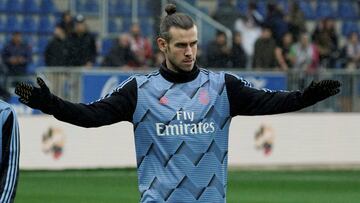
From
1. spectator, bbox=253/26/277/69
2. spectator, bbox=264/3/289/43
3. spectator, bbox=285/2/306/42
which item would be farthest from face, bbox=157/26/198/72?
spectator, bbox=285/2/306/42

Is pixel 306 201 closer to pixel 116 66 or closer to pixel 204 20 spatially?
pixel 116 66

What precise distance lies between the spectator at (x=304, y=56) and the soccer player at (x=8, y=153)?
55.6 ft

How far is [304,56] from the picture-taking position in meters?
23.2

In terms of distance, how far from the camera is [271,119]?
21266mm

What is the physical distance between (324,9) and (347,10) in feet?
1.84

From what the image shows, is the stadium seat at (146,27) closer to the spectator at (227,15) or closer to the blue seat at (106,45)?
the blue seat at (106,45)

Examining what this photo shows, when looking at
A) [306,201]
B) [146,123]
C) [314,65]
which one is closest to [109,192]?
[306,201]

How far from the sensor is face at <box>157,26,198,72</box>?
667 centimetres

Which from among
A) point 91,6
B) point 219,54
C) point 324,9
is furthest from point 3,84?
point 324,9

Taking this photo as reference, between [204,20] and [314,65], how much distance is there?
263 cm

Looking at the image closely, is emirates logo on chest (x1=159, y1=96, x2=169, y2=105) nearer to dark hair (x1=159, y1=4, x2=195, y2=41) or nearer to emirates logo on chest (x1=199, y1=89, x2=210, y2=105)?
emirates logo on chest (x1=199, y1=89, x2=210, y2=105)

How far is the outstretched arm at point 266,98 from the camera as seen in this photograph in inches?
271

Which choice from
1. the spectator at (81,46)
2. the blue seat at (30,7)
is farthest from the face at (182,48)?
the blue seat at (30,7)

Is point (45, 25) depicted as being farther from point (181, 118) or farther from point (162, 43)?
point (181, 118)
